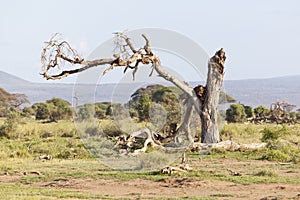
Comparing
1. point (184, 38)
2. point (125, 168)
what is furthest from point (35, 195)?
point (184, 38)

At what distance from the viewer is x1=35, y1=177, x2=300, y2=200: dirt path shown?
1285 cm

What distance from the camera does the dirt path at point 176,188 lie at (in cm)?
1285

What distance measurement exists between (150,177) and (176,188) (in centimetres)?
168

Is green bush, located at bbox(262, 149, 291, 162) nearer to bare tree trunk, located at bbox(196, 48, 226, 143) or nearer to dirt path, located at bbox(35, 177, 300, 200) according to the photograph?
bare tree trunk, located at bbox(196, 48, 226, 143)

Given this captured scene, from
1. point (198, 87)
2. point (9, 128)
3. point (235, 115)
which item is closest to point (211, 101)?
point (198, 87)

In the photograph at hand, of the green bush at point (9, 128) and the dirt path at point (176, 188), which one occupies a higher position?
the green bush at point (9, 128)

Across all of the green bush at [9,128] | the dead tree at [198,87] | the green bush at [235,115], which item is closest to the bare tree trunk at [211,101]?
the dead tree at [198,87]

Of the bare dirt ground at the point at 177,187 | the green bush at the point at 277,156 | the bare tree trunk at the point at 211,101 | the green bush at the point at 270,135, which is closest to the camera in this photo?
the bare dirt ground at the point at 177,187

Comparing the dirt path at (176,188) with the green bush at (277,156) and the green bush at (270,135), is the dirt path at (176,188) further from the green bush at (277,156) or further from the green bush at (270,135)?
the green bush at (270,135)

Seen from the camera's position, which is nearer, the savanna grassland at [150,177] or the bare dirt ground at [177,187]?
the bare dirt ground at [177,187]

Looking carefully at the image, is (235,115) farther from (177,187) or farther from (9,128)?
(177,187)

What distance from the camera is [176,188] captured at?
45.3 feet

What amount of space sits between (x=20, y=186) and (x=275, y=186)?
Answer: 609cm

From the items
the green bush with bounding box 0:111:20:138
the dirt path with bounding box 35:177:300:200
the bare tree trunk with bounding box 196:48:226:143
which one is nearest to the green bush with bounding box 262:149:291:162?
the bare tree trunk with bounding box 196:48:226:143
